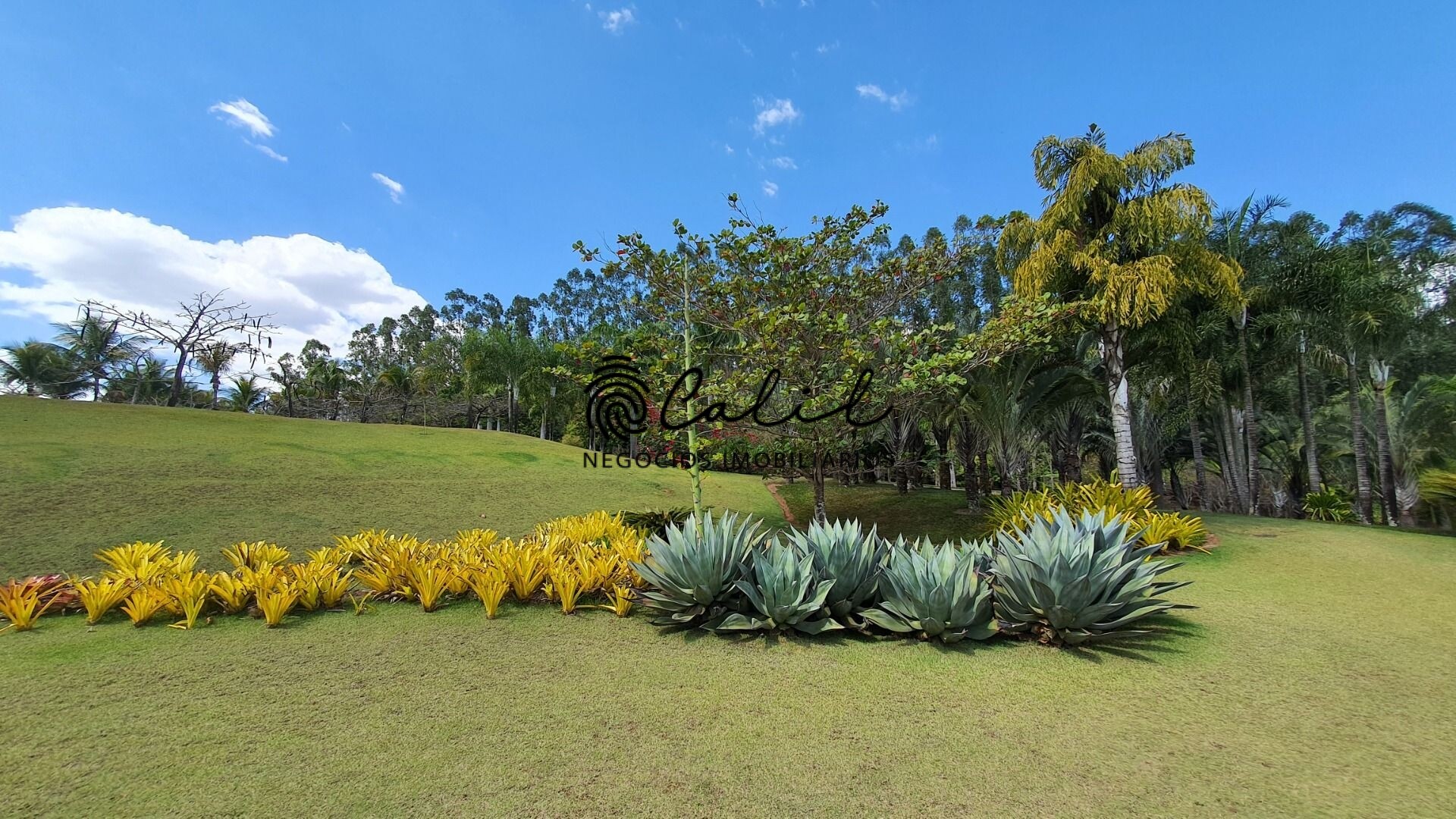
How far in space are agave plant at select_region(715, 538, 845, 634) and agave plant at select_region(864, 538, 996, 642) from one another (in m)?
0.43

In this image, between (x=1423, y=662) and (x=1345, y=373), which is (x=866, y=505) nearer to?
(x=1423, y=662)

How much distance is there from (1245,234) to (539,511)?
18919mm

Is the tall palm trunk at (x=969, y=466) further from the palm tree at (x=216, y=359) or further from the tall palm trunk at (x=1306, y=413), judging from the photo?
the palm tree at (x=216, y=359)

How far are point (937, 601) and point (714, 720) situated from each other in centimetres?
205

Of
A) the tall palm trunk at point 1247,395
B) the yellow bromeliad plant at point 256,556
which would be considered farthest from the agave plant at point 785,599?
the tall palm trunk at point 1247,395

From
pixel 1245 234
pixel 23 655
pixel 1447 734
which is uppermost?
pixel 1245 234

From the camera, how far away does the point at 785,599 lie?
15.9 feet

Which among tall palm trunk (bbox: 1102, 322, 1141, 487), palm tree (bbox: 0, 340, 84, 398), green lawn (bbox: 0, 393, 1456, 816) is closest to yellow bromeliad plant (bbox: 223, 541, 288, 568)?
green lawn (bbox: 0, 393, 1456, 816)

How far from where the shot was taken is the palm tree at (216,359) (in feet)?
94.9

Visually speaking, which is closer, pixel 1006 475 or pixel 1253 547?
pixel 1253 547

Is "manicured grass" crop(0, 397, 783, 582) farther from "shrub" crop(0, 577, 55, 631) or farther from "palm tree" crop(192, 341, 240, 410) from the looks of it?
"palm tree" crop(192, 341, 240, 410)

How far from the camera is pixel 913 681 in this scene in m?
3.85

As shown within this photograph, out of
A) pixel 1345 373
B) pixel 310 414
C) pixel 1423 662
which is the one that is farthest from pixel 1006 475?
pixel 310 414

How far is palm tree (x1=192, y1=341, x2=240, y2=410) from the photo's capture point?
1139 inches
